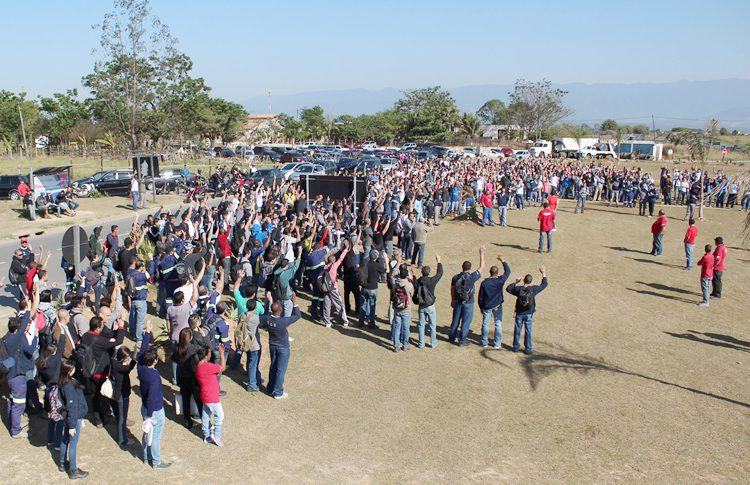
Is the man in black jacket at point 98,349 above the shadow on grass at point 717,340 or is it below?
above

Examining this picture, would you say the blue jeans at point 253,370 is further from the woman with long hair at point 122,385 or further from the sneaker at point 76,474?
the sneaker at point 76,474

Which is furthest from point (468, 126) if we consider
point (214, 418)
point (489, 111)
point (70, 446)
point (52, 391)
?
point (70, 446)

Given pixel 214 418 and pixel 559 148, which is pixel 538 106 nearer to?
pixel 559 148

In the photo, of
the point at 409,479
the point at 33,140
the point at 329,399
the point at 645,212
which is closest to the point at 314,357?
the point at 329,399

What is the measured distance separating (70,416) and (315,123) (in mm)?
77227

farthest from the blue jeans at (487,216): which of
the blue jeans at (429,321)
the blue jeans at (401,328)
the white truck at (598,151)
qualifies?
the white truck at (598,151)

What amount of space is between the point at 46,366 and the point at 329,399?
3.74 metres

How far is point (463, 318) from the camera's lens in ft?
35.8

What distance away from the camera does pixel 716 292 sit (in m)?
14.5

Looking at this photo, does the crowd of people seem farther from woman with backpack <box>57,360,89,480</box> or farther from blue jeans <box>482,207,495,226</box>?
blue jeans <box>482,207,495,226</box>

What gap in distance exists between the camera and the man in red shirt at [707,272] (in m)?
13.6

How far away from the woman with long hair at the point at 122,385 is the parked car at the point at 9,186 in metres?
23.8

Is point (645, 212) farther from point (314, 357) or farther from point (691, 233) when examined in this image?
point (314, 357)

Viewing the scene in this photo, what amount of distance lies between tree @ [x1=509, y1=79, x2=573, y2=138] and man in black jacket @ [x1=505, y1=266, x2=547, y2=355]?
246 feet
